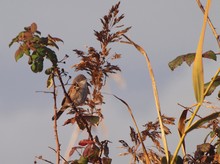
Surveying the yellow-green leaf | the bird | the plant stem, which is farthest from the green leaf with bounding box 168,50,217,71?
the yellow-green leaf

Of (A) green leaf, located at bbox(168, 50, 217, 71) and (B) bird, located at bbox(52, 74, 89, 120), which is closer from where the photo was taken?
(A) green leaf, located at bbox(168, 50, 217, 71)

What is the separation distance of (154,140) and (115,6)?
2.49 feet

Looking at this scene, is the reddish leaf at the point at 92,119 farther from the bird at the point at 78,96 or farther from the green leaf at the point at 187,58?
the green leaf at the point at 187,58

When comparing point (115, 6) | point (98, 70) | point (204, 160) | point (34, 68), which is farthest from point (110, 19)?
point (204, 160)

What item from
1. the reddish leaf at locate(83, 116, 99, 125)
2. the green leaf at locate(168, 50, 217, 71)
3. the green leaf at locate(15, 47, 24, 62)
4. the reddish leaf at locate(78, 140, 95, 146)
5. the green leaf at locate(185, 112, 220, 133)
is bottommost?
the green leaf at locate(185, 112, 220, 133)

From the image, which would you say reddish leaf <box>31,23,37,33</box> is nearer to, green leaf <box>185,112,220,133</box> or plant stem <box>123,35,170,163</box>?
plant stem <box>123,35,170,163</box>

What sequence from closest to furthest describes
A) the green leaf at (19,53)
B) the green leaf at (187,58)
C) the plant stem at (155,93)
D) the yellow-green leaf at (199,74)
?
1. the yellow-green leaf at (199,74)
2. the plant stem at (155,93)
3. the green leaf at (187,58)
4. the green leaf at (19,53)

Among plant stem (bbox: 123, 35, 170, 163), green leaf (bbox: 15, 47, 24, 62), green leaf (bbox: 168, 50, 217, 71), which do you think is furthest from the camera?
green leaf (bbox: 15, 47, 24, 62)

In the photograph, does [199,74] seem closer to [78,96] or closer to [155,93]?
[155,93]

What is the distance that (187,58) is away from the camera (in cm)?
276

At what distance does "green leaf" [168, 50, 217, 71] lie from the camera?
2.70 m

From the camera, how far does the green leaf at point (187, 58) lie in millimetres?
2697

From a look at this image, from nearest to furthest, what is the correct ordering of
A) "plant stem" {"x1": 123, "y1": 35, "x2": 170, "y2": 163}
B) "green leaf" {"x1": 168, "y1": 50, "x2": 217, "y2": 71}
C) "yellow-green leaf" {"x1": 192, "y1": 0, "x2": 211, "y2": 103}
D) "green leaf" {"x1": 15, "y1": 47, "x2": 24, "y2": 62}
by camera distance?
"yellow-green leaf" {"x1": 192, "y1": 0, "x2": 211, "y2": 103} < "plant stem" {"x1": 123, "y1": 35, "x2": 170, "y2": 163} < "green leaf" {"x1": 168, "y1": 50, "x2": 217, "y2": 71} < "green leaf" {"x1": 15, "y1": 47, "x2": 24, "y2": 62}

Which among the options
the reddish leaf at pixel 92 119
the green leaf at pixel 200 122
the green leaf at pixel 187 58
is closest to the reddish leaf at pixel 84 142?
the reddish leaf at pixel 92 119
